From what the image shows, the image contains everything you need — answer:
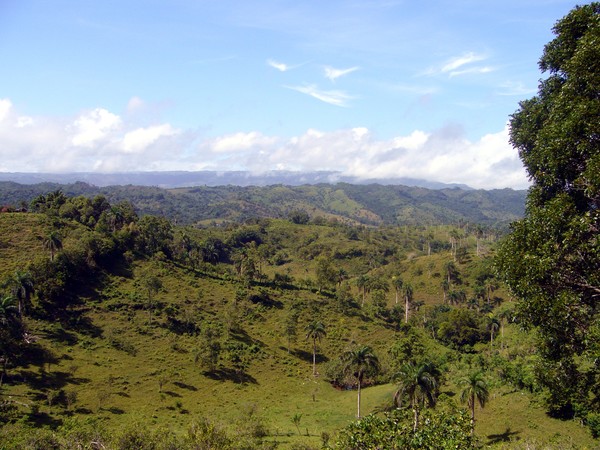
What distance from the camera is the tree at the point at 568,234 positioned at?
1414 centimetres

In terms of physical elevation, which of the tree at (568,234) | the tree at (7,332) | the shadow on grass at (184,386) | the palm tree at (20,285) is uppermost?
the tree at (568,234)

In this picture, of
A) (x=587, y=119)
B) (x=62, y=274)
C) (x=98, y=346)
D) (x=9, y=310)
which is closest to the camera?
(x=587, y=119)

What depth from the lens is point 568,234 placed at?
14078mm

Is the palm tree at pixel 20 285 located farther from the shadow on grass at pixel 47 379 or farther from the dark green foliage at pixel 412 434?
the dark green foliage at pixel 412 434

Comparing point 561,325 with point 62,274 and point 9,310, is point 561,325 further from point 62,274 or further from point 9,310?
point 62,274

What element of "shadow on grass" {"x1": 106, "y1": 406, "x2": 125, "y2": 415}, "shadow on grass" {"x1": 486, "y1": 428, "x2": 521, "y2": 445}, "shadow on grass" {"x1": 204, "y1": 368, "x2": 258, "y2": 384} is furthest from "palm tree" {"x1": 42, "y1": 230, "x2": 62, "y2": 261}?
"shadow on grass" {"x1": 486, "y1": 428, "x2": 521, "y2": 445}

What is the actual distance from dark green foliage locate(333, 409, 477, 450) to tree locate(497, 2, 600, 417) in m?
4.83

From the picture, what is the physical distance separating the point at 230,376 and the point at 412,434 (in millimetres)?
64916

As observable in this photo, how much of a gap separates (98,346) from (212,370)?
22145mm

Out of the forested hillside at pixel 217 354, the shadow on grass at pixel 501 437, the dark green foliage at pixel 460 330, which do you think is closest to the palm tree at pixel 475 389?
the forested hillside at pixel 217 354

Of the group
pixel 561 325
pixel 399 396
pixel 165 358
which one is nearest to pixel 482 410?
pixel 399 396

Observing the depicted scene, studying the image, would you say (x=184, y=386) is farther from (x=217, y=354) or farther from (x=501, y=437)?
(x=501, y=437)

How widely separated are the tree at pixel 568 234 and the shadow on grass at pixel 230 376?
211 ft

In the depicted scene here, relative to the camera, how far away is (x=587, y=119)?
14.3m
